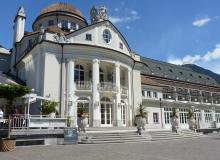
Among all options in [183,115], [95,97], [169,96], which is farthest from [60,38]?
[183,115]

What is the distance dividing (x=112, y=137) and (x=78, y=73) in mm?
10839

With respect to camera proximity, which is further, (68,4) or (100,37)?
(68,4)

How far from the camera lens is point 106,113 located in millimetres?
27438

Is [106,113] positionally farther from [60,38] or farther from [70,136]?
[70,136]

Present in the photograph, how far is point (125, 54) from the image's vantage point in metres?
29.7

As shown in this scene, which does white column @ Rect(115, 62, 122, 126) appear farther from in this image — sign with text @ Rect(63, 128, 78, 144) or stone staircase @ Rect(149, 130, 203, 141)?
sign with text @ Rect(63, 128, 78, 144)

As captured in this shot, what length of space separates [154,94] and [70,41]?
17733mm

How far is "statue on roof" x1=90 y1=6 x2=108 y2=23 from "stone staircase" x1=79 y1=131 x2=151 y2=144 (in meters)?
15.3

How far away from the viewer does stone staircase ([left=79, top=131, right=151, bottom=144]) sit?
17938 mm

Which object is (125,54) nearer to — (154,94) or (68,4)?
(154,94)

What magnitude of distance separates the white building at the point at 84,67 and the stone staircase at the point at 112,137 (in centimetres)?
580

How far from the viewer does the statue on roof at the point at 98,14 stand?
30.9m

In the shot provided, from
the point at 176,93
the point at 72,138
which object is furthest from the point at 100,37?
the point at 176,93

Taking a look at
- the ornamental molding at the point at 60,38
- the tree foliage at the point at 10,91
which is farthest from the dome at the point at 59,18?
the tree foliage at the point at 10,91
